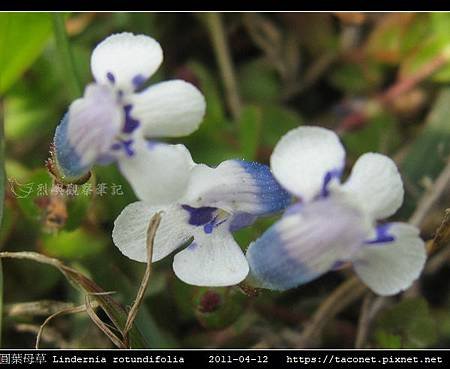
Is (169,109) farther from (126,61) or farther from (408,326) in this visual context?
(408,326)

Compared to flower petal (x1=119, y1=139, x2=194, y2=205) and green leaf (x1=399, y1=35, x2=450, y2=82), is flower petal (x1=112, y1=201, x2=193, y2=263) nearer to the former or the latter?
flower petal (x1=119, y1=139, x2=194, y2=205)

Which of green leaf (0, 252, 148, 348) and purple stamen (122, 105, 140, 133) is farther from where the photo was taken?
green leaf (0, 252, 148, 348)

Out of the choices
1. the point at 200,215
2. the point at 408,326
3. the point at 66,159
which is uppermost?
the point at 66,159

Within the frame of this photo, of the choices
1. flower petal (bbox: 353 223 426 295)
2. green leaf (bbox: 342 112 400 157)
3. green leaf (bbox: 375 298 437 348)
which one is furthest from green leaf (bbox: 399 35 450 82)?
flower petal (bbox: 353 223 426 295)

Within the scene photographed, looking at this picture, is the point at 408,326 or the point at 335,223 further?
the point at 408,326

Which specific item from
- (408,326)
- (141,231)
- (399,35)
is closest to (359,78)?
(399,35)

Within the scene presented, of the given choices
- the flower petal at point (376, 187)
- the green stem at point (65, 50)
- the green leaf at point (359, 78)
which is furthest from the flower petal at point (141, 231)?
the green leaf at point (359, 78)

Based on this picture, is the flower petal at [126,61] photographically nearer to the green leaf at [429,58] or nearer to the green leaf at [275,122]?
the green leaf at [275,122]
